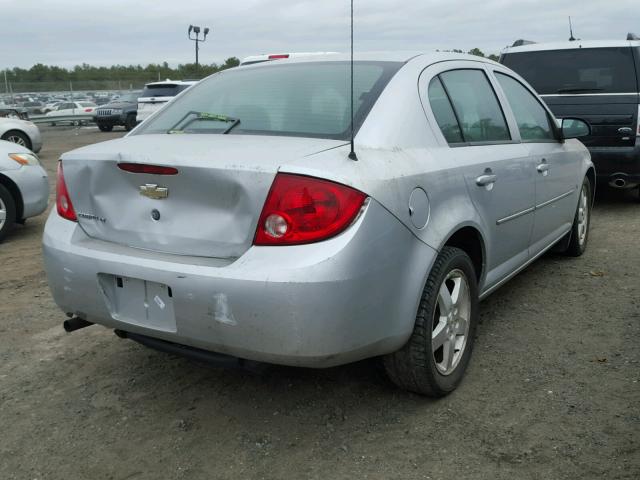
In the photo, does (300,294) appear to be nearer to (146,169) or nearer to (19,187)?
(146,169)

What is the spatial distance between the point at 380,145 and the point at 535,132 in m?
1.97

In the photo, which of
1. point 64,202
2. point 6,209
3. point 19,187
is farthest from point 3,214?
point 64,202

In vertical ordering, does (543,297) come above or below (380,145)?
below

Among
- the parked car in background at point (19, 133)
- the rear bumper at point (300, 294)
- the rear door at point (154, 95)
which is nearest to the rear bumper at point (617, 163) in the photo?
the rear bumper at point (300, 294)

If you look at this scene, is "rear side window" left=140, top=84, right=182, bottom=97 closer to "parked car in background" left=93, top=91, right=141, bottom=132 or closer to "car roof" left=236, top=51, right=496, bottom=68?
"parked car in background" left=93, top=91, right=141, bottom=132

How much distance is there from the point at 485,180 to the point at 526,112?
1.24 metres

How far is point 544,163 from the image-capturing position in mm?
4117

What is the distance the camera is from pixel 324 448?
2678mm

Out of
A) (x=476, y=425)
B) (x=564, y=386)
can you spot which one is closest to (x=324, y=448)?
(x=476, y=425)

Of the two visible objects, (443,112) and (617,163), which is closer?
(443,112)

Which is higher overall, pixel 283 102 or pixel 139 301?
pixel 283 102

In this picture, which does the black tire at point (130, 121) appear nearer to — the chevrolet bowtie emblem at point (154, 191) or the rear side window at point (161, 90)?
the rear side window at point (161, 90)

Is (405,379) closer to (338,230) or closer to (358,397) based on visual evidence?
(358,397)

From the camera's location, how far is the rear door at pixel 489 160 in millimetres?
3191
